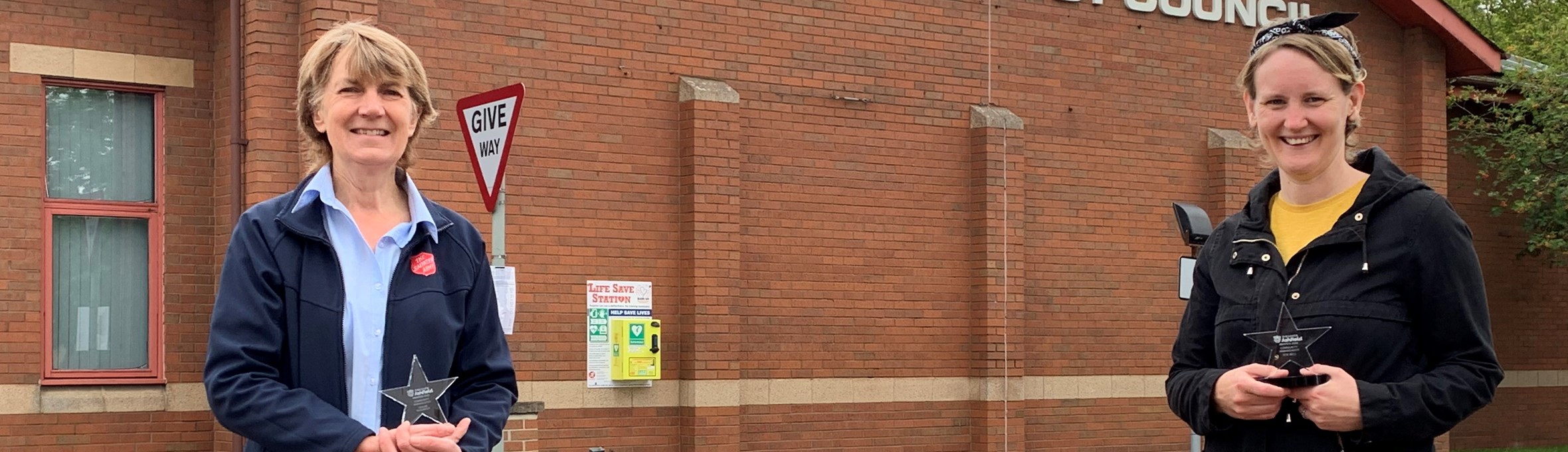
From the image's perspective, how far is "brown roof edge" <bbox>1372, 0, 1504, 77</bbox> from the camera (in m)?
18.5

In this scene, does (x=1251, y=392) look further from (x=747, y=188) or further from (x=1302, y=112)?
(x=747, y=188)

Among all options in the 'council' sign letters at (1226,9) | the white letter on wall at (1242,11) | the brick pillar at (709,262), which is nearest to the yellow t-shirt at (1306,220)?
the brick pillar at (709,262)

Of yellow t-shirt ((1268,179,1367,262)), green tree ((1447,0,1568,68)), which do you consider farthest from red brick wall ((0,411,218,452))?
green tree ((1447,0,1568,68))

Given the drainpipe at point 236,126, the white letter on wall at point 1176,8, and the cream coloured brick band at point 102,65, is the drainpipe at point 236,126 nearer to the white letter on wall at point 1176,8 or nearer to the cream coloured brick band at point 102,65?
the cream coloured brick band at point 102,65

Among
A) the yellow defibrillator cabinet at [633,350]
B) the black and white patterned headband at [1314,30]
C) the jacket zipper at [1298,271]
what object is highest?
the black and white patterned headband at [1314,30]

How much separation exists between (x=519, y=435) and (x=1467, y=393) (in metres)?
10.0

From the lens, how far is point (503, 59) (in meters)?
13.6

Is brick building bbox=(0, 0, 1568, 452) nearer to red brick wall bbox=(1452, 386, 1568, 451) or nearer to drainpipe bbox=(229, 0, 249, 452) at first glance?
drainpipe bbox=(229, 0, 249, 452)

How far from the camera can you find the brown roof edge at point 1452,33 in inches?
730

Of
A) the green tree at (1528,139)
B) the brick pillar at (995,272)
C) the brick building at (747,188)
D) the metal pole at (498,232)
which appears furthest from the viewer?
the green tree at (1528,139)

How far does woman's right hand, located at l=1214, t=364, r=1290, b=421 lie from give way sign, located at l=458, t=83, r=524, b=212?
611 cm

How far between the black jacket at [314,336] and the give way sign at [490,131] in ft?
18.3

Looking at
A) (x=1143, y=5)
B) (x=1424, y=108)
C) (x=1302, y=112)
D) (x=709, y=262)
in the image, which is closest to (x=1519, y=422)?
(x=1424, y=108)

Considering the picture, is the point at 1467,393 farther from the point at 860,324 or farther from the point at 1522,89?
the point at 1522,89
